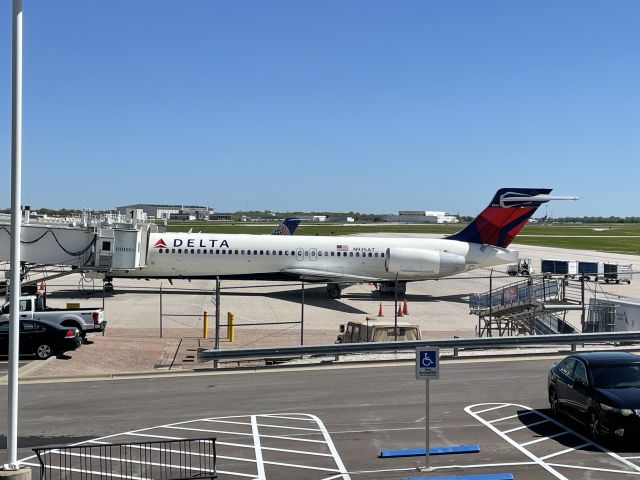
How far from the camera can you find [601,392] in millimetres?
11086

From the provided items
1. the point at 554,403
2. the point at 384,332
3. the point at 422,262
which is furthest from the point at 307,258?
the point at 554,403

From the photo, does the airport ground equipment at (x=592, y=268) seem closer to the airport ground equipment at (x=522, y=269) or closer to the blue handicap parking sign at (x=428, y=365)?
the airport ground equipment at (x=522, y=269)

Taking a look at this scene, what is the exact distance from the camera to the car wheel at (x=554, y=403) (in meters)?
12.6

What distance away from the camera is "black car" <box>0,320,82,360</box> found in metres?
19.3

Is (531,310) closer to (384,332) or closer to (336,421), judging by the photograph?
(384,332)

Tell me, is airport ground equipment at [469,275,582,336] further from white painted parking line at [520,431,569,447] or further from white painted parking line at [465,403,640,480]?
white painted parking line at [520,431,569,447]

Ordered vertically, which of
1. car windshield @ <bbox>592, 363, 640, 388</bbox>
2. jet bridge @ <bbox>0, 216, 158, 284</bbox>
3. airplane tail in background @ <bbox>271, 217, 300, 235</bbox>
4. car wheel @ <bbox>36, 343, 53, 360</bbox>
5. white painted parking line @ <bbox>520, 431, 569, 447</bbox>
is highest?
airplane tail in background @ <bbox>271, 217, 300, 235</bbox>

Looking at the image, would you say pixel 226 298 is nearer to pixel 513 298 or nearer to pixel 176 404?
pixel 513 298

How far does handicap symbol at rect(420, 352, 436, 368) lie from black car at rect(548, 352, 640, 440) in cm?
293

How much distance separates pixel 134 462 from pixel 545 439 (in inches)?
256

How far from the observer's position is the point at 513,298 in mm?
26797

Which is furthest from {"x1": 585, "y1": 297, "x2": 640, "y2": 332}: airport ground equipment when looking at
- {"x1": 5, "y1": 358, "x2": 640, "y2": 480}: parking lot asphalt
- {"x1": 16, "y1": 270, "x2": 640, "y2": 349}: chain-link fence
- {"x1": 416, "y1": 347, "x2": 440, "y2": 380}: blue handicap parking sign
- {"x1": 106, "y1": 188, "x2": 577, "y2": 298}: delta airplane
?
{"x1": 416, "y1": 347, "x2": 440, "y2": 380}: blue handicap parking sign

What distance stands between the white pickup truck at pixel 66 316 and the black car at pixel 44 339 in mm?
761

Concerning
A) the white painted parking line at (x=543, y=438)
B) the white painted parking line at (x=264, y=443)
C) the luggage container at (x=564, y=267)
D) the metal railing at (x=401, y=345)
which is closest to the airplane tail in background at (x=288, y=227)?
the luggage container at (x=564, y=267)
